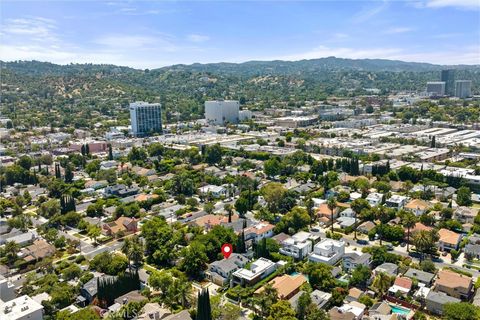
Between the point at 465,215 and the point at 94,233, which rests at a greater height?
the point at 465,215

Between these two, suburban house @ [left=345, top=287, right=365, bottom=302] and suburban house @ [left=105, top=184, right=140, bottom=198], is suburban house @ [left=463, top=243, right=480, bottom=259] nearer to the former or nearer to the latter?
suburban house @ [left=345, top=287, right=365, bottom=302]

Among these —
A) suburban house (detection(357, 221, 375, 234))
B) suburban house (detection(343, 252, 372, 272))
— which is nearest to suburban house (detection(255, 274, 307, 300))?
suburban house (detection(343, 252, 372, 272))

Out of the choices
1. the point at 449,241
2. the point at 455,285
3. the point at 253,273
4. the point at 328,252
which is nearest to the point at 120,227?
the point at 253,273

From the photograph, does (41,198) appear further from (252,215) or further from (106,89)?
(106,89)

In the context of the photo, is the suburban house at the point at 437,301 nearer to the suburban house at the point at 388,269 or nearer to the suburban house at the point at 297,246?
the suburban house at the point at 388,269

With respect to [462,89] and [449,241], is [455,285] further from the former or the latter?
[462,89]

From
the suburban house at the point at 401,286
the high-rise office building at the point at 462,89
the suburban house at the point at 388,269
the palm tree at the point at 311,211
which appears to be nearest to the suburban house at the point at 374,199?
the palm tree at the point at 311,211
